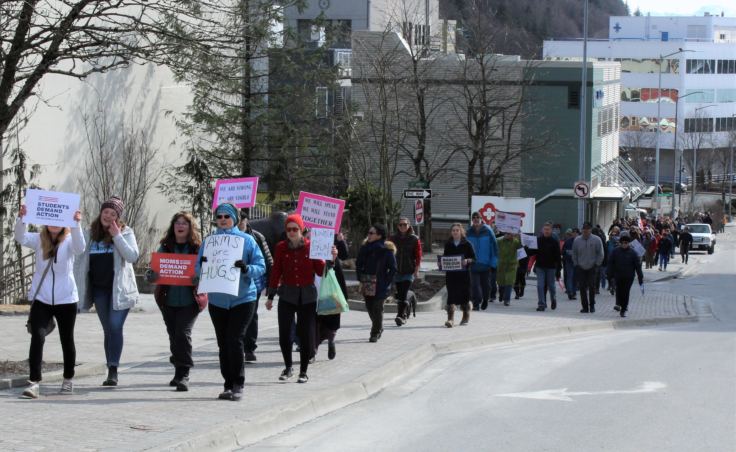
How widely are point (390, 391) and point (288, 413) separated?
254 cm

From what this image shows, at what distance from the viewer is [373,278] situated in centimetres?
1609

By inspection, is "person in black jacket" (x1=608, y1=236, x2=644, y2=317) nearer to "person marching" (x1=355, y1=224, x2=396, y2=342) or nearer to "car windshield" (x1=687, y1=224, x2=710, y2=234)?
"person marching" (x1=355, y1=224, x2=396, y2=342)

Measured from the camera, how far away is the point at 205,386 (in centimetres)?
1183

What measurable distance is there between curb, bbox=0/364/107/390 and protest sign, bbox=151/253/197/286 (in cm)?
176

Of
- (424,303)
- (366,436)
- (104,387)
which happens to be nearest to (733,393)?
(366,436)

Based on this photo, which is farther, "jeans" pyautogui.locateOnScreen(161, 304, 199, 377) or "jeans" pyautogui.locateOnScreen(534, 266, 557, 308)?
"jeans" pyautogui.locateOnScreen(534, 266, 557, 308)

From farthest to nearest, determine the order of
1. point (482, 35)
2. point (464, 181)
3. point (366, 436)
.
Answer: point (464, 181), point (482, 35), point (366, 436)

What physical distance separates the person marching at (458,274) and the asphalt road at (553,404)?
1466 millimetres

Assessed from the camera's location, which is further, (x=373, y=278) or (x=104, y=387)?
(x=373, y=278)

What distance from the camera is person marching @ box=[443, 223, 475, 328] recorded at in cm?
1828

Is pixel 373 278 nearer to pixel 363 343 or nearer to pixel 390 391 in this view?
pixel 363 343

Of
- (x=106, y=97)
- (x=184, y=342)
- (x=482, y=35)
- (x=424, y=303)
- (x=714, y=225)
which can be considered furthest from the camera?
(x=714, y=225)

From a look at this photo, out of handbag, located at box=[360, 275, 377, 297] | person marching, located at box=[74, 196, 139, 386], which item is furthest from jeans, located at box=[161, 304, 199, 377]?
handbag, located at box=[360, 275, 377, 297]

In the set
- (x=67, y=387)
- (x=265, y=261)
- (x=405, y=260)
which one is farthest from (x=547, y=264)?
(x=67, y=387)
